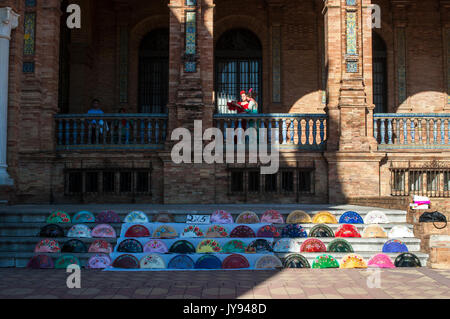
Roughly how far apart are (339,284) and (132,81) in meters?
12.3

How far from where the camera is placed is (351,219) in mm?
8352

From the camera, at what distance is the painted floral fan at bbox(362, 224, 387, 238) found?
7.75m

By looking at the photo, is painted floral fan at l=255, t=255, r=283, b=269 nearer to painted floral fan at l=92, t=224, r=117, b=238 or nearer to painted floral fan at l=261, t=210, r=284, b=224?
painted floral fan at l=261, t=210, r=284, b=224

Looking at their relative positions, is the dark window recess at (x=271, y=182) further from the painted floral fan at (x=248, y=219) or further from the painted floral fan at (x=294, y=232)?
the painted floral fan at (x=294, y=232)

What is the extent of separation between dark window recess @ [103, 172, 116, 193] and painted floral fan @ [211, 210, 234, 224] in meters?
4.69

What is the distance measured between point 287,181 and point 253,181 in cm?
89

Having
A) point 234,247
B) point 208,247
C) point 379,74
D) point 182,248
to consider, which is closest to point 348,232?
point 234,247

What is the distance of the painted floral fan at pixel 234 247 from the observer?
24.1 feet

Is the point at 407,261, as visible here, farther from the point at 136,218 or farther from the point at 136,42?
the point at 136,42

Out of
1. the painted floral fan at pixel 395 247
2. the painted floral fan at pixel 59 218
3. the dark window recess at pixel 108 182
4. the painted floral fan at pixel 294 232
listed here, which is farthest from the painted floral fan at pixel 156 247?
the dark window recess at pixel 108 182

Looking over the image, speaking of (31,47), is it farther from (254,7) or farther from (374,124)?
(374,124)

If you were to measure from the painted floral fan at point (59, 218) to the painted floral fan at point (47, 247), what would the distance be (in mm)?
755
